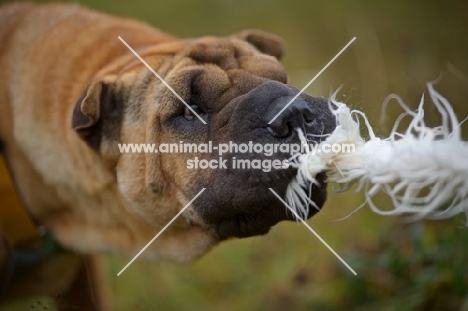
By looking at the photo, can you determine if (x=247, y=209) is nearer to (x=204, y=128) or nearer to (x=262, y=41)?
(x=204, y=128)

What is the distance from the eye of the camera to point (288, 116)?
225 cm

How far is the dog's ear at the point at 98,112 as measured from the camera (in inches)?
109

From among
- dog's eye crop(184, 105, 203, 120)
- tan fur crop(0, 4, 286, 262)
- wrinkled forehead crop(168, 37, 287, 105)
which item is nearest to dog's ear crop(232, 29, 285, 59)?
tan fur crop(0, 4, 286, 262)

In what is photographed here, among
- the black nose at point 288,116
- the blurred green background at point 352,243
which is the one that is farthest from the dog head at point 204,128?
the blurred green background at point 352,243

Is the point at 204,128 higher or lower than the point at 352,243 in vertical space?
higher

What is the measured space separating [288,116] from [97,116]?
0.99m

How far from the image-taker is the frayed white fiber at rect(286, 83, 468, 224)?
1.75m

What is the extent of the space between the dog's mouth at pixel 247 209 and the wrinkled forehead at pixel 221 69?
43cm

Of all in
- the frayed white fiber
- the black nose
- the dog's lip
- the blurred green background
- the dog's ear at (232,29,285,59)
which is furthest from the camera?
the blurred green background

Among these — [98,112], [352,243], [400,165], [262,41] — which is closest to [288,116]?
[400,165]

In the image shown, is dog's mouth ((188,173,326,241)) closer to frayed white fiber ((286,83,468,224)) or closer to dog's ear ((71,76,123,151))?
frayed white fiber ((286,83,468,224))

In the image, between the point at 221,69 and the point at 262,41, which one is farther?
the point at 262,41

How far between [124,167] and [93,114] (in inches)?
11.2

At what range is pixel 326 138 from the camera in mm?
2230
